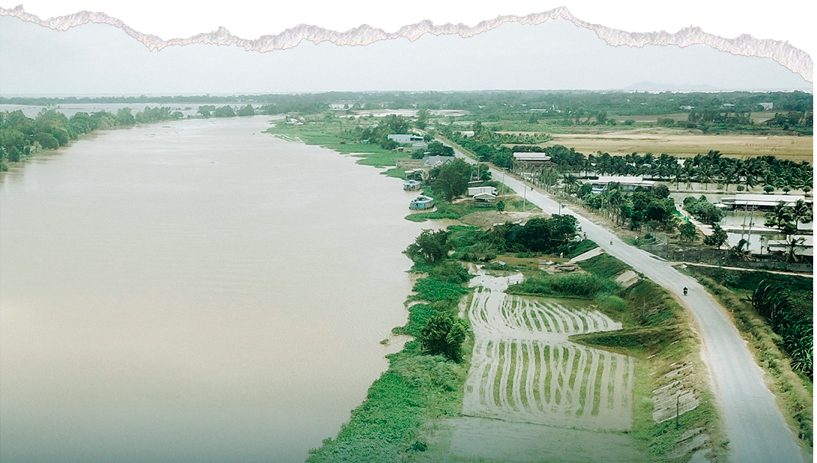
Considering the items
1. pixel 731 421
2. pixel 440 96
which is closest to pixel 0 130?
pixel 440 96

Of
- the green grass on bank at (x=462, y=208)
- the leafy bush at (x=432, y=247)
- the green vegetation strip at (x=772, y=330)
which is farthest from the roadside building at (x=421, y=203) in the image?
the green vegetation strip at (x=772, y=330)

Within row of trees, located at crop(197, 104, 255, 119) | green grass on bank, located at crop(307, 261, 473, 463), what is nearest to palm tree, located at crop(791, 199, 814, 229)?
green grass on bank, located at crop(307, 261, 473, 463)

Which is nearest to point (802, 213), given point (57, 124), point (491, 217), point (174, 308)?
point (491, 217)

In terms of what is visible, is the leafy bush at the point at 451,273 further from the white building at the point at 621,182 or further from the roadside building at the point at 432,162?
the white building at the point at 621,182

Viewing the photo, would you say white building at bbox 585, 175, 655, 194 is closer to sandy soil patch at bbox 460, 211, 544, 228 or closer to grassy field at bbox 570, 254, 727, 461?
sandy soil patch at bbox 460, 211, 544, 228

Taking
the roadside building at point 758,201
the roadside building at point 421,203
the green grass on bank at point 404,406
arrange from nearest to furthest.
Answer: the green grass on bank at point 404,406 → the roadside building at point 758,201 → the roadside building at point 421,203

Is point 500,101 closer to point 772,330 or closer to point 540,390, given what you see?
point 540,390

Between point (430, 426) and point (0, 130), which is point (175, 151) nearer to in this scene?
point (0, 130)
